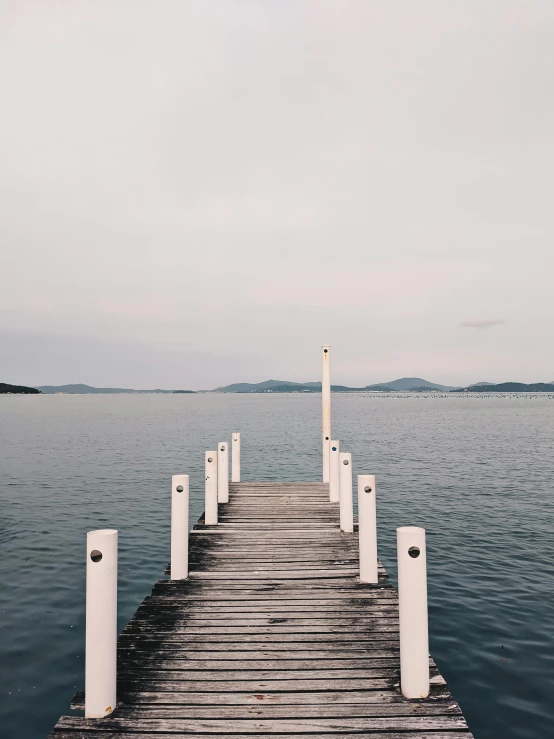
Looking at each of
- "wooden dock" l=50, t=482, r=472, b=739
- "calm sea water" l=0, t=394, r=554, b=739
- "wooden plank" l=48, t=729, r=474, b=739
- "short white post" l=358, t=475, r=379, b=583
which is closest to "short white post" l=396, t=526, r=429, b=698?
"wooden dock" l=50, t=482, r=472, b=739

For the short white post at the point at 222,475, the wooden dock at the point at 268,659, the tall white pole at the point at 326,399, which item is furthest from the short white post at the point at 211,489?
the tall white pole at the point at 326,399

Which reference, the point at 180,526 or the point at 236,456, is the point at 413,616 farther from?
the point at 236,456

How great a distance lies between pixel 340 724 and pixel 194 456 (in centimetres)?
3409

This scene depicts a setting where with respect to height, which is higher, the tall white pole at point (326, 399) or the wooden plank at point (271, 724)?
the tall white pole at point (326, 399)

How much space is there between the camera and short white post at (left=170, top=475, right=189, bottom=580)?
22.6 ft

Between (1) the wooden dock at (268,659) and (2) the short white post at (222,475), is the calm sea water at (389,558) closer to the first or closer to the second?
(1) the wooden dock at (268,659)

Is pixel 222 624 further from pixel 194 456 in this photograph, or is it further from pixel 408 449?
pixel 408 449

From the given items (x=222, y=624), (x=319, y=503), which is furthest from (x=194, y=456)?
(x=222, y=624)

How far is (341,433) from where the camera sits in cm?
5988

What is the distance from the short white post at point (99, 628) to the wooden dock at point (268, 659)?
15cm

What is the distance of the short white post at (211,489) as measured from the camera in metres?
9.25

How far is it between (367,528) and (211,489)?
3808mm

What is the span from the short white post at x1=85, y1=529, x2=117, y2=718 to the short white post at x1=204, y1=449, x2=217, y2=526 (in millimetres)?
4932

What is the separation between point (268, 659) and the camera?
4.94 m
